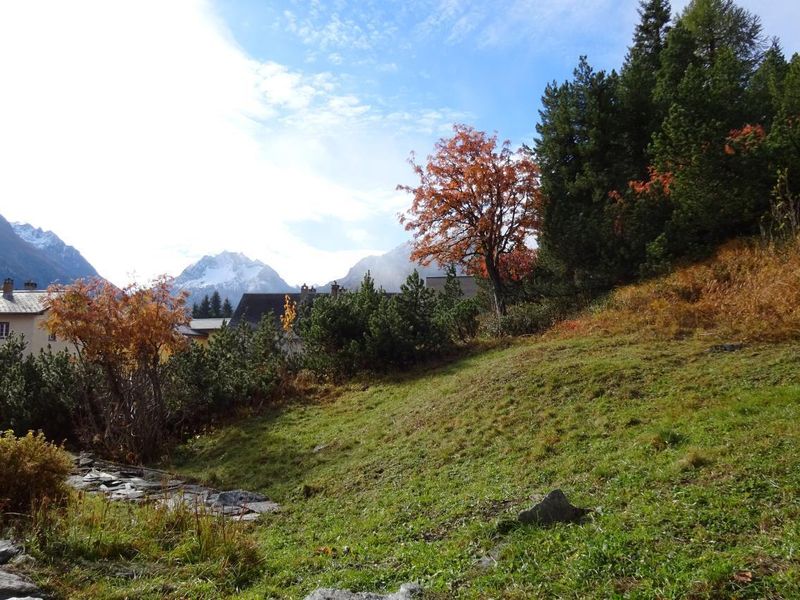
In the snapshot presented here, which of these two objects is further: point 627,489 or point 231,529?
point 231,529

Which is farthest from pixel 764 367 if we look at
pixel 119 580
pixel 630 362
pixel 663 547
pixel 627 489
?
pixel 119 580

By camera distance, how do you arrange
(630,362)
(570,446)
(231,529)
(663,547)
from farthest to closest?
(630,362) → (570,446) → (231,529) → (663,547)

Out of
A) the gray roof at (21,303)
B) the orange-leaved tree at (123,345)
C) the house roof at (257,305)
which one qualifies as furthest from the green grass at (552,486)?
the house roof at (257,305)

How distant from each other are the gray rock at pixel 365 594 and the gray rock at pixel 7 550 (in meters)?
2.61

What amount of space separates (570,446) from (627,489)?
188 cm

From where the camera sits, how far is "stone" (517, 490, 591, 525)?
480cm

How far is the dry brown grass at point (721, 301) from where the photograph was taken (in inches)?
435

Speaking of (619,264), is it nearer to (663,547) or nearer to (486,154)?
(486,154)

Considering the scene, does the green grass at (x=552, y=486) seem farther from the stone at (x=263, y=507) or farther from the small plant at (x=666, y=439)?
the stone at (x=263, y=507)

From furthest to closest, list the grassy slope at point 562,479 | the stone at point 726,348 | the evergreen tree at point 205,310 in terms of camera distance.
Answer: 1. the evergreen tree at point 205,310
2. the stone at point 726,348
3. the grassy slope at point 562,479

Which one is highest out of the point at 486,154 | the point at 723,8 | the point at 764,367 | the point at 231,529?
the point at 723,8

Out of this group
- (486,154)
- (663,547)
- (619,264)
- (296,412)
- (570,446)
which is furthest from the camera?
(486,154)

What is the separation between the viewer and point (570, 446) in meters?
7.12

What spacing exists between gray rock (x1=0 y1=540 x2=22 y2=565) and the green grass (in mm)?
315
